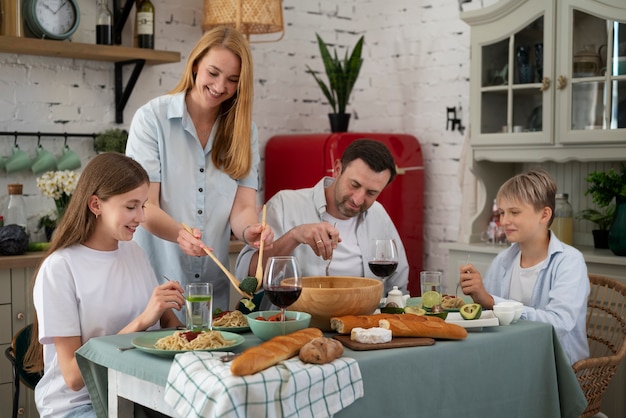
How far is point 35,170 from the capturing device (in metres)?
4.17

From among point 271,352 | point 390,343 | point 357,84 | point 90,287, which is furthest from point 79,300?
point 357,84

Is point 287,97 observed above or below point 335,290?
above

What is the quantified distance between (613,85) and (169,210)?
230 cm

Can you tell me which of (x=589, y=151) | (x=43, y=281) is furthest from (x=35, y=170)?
(x=589, y=151)

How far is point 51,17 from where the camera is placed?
13.5ft

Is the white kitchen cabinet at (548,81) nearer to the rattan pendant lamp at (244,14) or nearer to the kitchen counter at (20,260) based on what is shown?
the rattan pendant lamp at (244,14)

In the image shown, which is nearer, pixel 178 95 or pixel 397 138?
pixel 178 95

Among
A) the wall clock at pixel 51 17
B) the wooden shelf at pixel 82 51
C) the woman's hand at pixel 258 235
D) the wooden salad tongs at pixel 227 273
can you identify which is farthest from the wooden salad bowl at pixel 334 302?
the wall clock at pixel 51 17

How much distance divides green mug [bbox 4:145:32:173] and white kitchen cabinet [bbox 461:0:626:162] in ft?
7.79

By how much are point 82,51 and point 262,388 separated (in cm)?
288

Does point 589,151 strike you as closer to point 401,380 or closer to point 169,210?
point 169,210

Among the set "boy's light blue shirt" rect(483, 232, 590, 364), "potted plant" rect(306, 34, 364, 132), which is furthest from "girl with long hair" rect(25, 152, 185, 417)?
"potted plant" rect(306, 34, 364, 132)

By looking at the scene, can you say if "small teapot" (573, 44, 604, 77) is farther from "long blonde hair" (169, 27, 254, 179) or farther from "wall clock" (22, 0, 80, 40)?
"wall clock" (22, 0, 80, 40)

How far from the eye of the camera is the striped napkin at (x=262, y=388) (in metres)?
1.68
